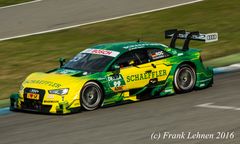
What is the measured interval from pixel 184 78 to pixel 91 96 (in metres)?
2.58

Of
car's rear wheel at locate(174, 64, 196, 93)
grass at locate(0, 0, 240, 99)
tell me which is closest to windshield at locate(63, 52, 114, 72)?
car's rear wheel at locate(174, 64, 196, 93)

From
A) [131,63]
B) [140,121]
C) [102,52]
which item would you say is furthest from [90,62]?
[140,121]

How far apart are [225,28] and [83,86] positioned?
10.5 m

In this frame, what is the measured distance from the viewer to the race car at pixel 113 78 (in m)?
13.9

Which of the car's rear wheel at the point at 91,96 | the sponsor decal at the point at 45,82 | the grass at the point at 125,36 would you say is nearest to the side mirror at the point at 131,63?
the car's rear wheel at the point at 91,96

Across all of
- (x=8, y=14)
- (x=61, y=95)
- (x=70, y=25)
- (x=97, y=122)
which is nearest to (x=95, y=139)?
(x=97, y=122)

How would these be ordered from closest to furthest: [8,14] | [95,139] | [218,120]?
1. [95,139]
2. [218,120]
3. [8,14]

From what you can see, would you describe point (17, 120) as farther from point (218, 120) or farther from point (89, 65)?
point (218, 120)

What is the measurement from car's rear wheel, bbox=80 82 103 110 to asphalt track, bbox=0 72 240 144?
0.15m

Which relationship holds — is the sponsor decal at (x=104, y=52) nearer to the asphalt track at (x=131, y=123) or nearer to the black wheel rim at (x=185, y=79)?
the asphalt track at (x=131, y=123)

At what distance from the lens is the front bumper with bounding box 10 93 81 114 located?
13805mm

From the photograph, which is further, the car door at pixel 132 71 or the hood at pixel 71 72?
the car door at pixel 132 71

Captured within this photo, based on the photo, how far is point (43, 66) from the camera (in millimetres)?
19625

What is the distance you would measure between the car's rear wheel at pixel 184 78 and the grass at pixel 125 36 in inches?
172
